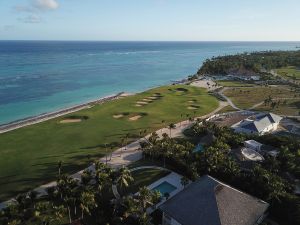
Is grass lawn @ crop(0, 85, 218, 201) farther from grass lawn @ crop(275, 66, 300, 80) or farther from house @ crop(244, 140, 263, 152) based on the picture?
grass lawn @ crop(275, 66, 300, 80)

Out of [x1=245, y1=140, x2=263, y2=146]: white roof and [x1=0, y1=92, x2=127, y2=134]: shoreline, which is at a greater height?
[x1=245, y1=140, x2=263, y2=146]: white roof

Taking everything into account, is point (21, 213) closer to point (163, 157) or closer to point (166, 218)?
point (166, 218)

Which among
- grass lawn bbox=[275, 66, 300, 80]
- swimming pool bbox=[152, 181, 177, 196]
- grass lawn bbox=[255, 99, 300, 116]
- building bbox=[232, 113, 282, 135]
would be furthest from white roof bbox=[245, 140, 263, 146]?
grass lawn bbox=[275, 66, 300, 80]

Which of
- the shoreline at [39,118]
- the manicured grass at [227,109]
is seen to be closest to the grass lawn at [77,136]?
the manicured grass at [227,109]

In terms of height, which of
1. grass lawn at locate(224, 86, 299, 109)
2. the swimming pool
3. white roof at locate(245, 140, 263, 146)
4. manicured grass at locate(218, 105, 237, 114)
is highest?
white roof at locate(245, 140, 263, 146)

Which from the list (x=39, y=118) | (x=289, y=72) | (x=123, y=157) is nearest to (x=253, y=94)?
(x=289, y=72)

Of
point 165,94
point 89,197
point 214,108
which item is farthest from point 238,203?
point 165,94
